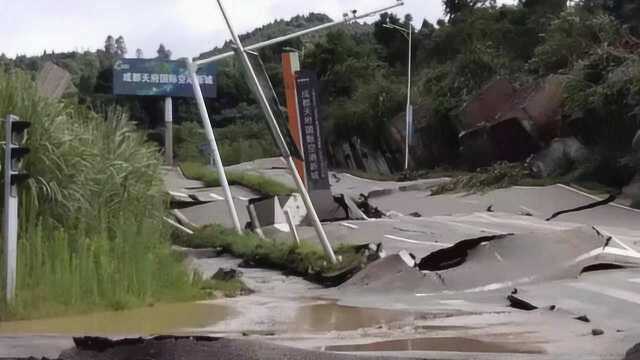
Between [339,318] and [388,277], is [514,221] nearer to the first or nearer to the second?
[388,277]

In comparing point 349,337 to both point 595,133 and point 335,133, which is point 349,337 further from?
point 335,133

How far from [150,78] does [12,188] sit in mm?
38250

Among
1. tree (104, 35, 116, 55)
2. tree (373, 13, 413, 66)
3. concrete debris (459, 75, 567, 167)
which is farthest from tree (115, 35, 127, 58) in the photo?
concrete debris (459, 75, 567, 167)

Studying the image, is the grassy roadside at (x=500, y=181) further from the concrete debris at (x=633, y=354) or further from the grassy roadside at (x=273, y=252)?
the concrete debris at (x=633, y=354)

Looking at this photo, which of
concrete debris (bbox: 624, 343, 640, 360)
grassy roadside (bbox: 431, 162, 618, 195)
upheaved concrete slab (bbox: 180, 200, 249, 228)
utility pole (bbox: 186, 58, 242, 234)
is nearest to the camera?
concrete debris (bbox: 624, 343, 640, 360)

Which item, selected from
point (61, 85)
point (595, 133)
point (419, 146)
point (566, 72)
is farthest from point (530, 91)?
point (61, 85)

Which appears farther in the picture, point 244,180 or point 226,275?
point 244,180

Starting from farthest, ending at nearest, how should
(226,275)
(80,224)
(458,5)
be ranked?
(458,5) < (226,275) < (80,224)

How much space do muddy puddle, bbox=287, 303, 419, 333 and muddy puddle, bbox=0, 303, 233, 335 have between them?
956mm

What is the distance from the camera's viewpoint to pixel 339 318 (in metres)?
10.8

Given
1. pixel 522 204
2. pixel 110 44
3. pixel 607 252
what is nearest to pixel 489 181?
pixel 522 204

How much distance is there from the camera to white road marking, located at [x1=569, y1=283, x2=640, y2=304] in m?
11.1

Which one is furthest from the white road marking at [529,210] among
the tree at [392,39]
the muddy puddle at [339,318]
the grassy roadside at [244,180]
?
the tree at [392,39]

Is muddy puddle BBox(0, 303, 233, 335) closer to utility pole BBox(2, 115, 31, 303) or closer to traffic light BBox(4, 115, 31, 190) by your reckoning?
utility pole BBox(2, 115, 31, 303)
